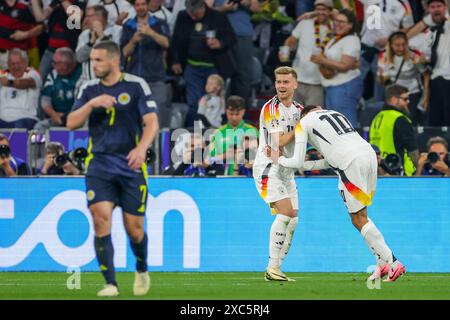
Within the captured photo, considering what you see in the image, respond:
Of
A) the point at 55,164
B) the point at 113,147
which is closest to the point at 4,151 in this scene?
the point at 55,164

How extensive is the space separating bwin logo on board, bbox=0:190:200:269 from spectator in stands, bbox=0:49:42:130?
11.9ft

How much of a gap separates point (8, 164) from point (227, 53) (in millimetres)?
4437

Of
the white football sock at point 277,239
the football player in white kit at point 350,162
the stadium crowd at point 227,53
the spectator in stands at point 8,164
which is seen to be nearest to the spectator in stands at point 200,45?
the stadium crowd at point 227,53

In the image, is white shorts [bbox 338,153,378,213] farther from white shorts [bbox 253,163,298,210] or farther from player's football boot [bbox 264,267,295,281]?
player's football boot [bbox 264,267,295,281]

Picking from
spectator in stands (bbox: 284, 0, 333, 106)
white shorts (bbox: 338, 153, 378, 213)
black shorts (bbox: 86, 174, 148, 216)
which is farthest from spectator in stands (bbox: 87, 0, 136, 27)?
black shorts (bbox: 86, 174, 148, 216)

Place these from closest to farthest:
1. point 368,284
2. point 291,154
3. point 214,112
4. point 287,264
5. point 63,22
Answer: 1. point 368,284
2. point 291,154
3. point 287,264
4. point 214,112
5. point 63,22

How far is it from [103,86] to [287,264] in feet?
19.5

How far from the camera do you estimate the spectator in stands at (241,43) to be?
2034 centimetres

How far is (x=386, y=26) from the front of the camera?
20250 mm

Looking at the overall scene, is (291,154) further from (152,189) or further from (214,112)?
(214,112)

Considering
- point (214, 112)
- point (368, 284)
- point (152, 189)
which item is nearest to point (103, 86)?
point (368, 284)

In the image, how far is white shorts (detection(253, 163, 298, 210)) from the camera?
14938mm

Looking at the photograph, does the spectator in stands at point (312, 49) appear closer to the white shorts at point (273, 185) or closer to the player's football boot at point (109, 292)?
the white shorts at point (273, 185)

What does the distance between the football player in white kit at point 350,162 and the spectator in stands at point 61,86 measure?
7.11 meters
